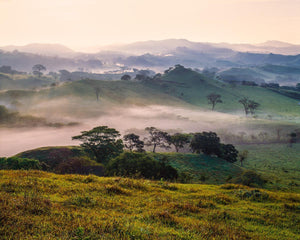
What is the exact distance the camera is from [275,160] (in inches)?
3826

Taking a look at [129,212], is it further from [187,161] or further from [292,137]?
[292,137]

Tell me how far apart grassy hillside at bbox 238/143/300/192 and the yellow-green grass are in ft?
205

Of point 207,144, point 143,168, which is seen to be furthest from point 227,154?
point 143,168

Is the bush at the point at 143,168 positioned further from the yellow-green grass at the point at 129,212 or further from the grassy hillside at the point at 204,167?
the yellow-green grass at the point at 129,212

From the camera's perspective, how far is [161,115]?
185 meters

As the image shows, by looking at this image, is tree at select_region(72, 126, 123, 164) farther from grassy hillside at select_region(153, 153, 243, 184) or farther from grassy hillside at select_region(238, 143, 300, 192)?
grassy hillside at select_region(238, 143, 300, 192)

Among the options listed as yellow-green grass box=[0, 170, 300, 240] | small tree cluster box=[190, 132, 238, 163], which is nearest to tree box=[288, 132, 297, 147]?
small tree cluster box=[190, 132, 238, 163]

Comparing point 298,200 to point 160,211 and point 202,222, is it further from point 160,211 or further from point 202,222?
point 160,211

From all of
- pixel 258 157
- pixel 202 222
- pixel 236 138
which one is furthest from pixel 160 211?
pixel 236 138

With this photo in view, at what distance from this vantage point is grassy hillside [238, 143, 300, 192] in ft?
249

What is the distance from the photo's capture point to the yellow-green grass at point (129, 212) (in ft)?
27.5

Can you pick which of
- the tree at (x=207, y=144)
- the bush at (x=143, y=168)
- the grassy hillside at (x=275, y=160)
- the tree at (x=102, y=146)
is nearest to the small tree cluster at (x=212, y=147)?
the tree at (x=207, y=144)

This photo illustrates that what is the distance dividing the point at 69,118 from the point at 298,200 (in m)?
163

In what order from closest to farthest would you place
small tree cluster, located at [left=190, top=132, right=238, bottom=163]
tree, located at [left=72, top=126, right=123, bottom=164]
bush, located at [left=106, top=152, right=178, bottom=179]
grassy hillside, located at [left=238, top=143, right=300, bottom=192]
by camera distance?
bush, located at [left=106, top=152, right=178, bottom=179] < tree, located at [left=72, top=126, right=123, bottom=164] < grassy hillside, located at [left=238, top=143, right=300, bottom=192] < small tree cluster, located at [left=190, top=132, right=238, bottom=163]
